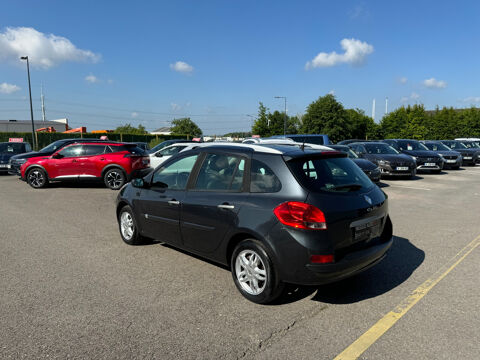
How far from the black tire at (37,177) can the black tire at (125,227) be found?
7.95 metres

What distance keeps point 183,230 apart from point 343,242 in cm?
186

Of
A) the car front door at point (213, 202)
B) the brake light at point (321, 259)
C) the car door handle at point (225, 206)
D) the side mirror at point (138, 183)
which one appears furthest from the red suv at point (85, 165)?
the brake light at point (321, 259)

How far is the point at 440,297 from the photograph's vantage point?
369 cm

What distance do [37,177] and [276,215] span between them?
11361 millimetres

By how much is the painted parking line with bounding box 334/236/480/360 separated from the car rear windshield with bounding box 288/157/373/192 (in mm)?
1205

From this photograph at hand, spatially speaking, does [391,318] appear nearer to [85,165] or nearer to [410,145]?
[85,165]

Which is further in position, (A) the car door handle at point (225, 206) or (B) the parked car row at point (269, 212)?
(A) the car door handle at point (225, 206)

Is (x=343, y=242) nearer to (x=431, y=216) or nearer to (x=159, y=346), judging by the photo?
(x=159, y=346)

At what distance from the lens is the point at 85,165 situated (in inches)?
469

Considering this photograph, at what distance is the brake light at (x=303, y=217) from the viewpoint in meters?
3.20

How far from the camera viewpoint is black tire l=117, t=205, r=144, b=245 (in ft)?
17.4

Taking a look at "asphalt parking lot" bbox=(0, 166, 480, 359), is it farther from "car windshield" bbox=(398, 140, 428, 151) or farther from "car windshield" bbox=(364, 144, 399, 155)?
"car windshield" bbox=(398, 140, 428, 151)

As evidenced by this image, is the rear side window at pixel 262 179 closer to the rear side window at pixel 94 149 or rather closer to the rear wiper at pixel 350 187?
the rear wiper at pixel 350 187

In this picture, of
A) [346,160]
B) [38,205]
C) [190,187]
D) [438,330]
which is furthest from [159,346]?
[38,205]
